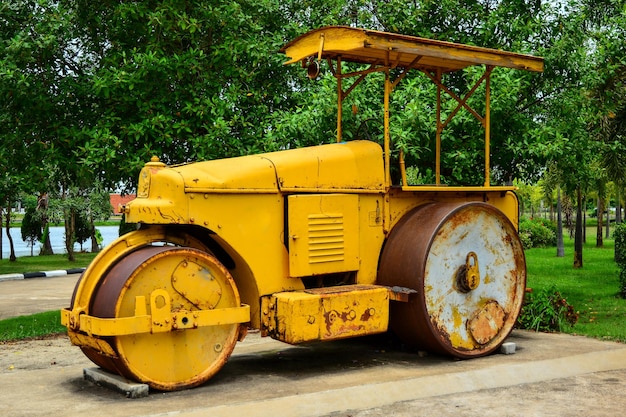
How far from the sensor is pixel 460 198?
916 centimetres

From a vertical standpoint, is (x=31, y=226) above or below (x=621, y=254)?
above

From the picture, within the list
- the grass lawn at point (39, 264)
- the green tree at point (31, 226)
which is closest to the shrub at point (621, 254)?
the grass lawn at point (39, 264)

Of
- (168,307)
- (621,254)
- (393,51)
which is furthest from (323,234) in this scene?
(621,254)

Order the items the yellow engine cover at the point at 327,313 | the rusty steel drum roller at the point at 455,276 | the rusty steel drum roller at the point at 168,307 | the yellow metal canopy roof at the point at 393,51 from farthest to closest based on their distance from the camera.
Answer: the rusty steel drum roller at the point at 455,276 → the yellow metal canopy roof at the point at 393,51 → the yellow engine cover at the point at 327,313 → the rusty steel drum roller at the point at 168,307

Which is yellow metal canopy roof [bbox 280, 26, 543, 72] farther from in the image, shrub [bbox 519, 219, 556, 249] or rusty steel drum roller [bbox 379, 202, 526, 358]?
shrub [bbox 519, 219, 556, 249]

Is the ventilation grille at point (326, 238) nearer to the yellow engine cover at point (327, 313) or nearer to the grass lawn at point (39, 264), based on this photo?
the yellow engine cover at point (327, 313)

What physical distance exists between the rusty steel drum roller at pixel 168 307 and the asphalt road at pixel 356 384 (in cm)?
20

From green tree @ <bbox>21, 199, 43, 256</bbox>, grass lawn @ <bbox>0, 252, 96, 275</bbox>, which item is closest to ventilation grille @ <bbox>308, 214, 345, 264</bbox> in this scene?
grass lawn @ <bbox>0, 252, 96, 275</bbox>

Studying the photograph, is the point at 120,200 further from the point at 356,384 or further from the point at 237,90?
the point at 356,384

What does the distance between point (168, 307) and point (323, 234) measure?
1.73 metres

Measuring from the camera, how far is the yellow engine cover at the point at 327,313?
24.2 ft

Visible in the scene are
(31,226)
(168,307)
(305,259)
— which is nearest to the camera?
(168,307)

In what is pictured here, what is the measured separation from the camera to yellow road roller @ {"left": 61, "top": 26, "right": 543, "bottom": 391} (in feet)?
22.8

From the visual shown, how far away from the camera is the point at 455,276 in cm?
847
